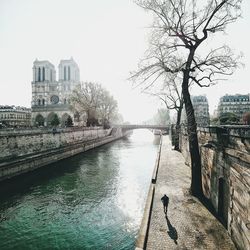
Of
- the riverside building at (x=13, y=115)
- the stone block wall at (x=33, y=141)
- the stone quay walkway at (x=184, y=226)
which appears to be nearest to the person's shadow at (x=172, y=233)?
the stone quay walkway at (x=184, y=226)

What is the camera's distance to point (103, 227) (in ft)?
40.1

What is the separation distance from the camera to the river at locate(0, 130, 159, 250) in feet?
36.3

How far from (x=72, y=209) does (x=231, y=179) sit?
1042 cm

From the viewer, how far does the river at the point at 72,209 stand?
11070 mm

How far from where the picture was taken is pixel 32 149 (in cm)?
2966

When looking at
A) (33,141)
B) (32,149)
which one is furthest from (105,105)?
(32,149)

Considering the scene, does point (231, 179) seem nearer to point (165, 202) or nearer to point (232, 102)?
point (165, 202)

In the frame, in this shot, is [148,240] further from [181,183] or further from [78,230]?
→ [181,183]

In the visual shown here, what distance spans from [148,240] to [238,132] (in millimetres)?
5583

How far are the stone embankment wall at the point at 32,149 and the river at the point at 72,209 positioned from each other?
131 centimetres

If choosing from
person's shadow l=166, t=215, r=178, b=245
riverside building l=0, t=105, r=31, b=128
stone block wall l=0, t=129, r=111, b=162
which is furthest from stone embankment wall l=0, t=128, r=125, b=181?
riverside building l=0, t=105, r=31, b=128

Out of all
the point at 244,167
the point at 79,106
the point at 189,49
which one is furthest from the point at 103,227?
the point at 79,106

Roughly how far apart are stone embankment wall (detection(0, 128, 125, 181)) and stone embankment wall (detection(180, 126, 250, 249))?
60.9ft

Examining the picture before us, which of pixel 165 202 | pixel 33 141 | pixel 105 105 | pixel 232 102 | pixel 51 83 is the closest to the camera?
pixel 165 202
